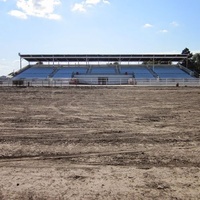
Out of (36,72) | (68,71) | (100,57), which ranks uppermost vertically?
(100,57)

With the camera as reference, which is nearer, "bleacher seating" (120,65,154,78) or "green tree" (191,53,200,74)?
"bleacher seating" (120,65,154,78)

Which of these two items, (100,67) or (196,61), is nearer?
(100,67)

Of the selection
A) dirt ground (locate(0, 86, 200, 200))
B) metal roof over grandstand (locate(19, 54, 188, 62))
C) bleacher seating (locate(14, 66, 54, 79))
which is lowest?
→ dirt ground (locate(0, 86, 200, 200))

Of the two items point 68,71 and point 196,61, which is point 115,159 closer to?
point 68,71

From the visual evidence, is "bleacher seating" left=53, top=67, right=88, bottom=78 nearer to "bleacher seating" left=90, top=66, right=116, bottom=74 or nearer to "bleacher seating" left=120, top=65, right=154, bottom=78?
"bleacher seating" left=90, top=66, right=116, bottom=74

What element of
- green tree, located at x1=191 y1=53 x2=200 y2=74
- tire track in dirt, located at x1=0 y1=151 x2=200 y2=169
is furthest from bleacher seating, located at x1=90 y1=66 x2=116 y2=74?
tire track in dirt, located at x1=0 y1=151 x2=200 y2=169

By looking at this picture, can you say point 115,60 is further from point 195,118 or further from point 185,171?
point 185,171

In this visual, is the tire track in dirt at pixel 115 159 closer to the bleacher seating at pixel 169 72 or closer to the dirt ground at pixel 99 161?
the dirt ground at pixel 99 161

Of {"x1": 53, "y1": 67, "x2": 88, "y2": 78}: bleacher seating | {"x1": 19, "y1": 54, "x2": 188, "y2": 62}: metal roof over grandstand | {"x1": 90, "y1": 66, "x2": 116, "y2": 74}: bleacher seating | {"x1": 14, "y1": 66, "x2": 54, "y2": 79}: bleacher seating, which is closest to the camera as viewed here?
{"x1": 53, "y1": 67, "x2": 88, "y2": 78}: bleacher seating

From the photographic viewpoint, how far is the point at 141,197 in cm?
527

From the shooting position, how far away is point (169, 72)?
7431 centimetres

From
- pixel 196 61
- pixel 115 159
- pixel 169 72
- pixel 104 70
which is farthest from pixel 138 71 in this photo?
pixel 115 159

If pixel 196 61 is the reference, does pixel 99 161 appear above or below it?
below

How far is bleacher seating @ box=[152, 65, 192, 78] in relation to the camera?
70.2 meters
